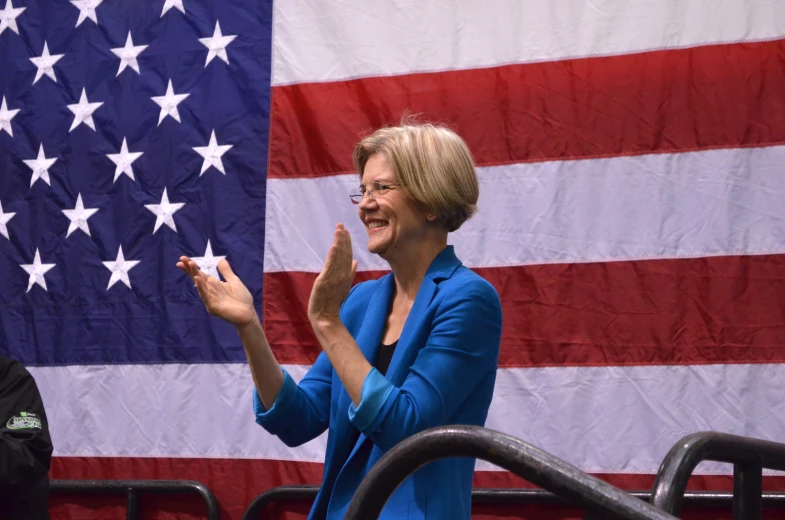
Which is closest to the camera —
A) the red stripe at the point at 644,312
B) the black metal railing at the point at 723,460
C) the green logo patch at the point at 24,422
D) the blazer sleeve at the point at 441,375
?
the black metal railing at the point at 723,460

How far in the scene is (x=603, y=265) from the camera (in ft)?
8.91

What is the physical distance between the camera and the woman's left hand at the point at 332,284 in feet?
5.01

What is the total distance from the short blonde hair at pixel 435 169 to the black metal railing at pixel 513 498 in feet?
3.08

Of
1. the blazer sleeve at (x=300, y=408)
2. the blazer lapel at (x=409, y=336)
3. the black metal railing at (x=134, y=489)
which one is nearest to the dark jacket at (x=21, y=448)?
the black metal railing at (x=134, y=489)

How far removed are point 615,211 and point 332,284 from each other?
1.42 m

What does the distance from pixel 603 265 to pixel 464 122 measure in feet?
2.08

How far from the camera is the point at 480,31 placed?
115 inches

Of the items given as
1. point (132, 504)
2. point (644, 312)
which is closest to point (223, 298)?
point (644, 312)

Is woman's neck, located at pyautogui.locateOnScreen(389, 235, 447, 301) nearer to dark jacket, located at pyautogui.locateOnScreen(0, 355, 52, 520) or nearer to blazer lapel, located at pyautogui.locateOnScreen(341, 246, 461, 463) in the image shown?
blazer lapel, located at pyautogui.locateOnScreen(341, 246, 461, 463)

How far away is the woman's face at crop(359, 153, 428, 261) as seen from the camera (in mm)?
1641

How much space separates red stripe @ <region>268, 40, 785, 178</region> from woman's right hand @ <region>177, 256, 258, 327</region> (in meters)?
1.38

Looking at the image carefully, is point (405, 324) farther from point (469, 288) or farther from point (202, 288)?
point (202, 288)

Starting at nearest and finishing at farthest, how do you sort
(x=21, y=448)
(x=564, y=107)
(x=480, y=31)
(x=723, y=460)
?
1. (x=723, y=460)
2. (x=21, y=448)
3. (x=564, y=107)
4. (x=480, y=31)

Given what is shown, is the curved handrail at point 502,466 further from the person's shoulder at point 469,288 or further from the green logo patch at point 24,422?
the green logo patch at point 24,422
